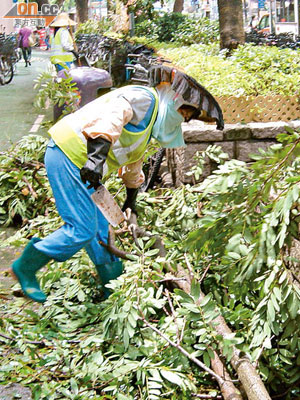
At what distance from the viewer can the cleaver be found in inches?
161

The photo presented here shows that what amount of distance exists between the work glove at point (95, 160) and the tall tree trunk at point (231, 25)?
8780 millimetres

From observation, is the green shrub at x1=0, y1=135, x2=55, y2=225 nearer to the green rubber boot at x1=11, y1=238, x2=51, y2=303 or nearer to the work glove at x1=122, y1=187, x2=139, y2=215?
the work glove at x1=122, y1=187, x2=139, y2=215

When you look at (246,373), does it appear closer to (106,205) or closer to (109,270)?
(106,205)

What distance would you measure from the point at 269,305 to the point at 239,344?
40cm

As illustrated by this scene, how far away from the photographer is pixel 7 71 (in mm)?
19938

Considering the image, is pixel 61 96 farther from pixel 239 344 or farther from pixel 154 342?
pixel 239 344

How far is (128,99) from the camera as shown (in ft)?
13.2

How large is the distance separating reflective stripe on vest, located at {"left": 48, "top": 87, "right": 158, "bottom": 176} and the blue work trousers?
0.05 metres

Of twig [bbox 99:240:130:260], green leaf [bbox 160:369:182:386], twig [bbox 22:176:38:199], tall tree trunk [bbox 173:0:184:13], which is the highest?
tall tree trunk [bbox 173:0:184:13]

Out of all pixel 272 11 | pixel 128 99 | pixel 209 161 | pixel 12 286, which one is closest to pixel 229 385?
pixel 128 99

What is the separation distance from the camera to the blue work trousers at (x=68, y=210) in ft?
13.1

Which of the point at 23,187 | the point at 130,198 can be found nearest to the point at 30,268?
the point at 130,198

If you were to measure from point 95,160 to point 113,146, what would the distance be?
1.38ft

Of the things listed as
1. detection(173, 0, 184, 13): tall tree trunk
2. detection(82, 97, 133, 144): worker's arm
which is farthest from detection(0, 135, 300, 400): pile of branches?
detection(173, 0, 184, 13): tall tree trunk
